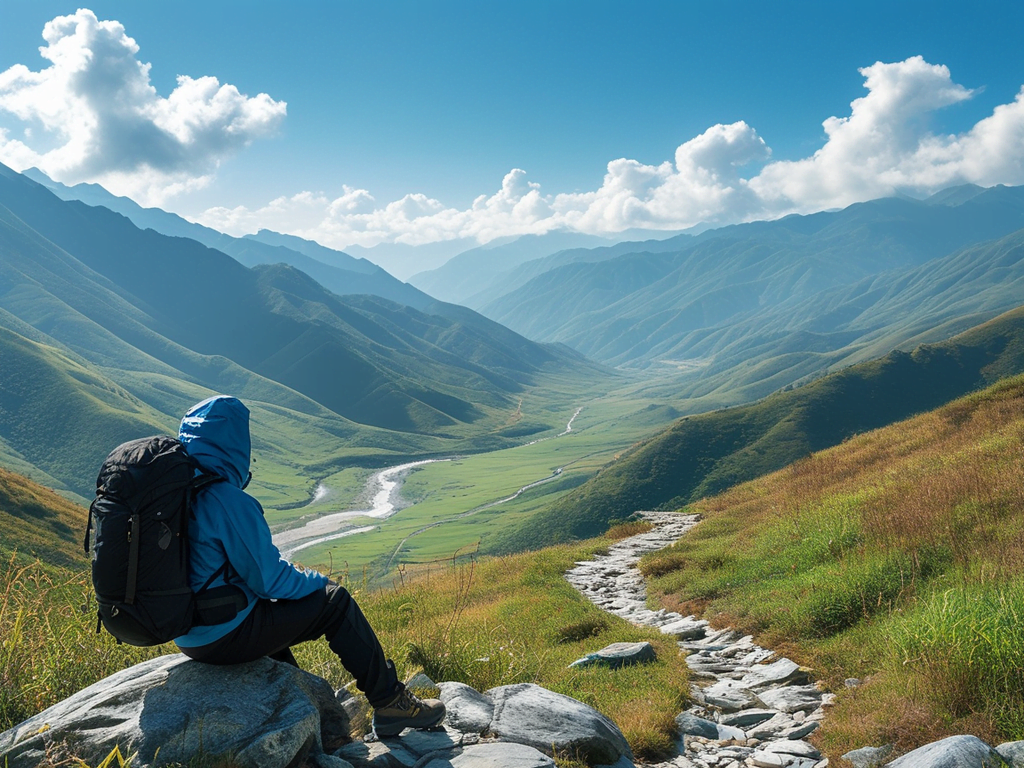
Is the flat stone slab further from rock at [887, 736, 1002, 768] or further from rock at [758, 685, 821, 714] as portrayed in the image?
rock at [758, 685, 821, 714]

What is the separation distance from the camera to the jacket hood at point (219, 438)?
5629mm

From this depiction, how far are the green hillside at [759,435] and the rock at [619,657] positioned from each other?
111 m

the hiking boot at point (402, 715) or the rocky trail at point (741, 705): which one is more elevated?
the hiking boot at point (402, 715)

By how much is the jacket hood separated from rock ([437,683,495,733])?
134 inches

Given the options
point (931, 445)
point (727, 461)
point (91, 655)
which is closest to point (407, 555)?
point (727, 461)

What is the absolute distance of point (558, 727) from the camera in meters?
6.67

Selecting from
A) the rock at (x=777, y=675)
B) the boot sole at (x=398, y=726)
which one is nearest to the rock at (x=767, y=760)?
the rock at (x=777, y=675)

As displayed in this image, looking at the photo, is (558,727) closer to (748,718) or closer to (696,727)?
(696,727)

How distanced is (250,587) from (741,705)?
669 cm

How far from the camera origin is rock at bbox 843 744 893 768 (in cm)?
626

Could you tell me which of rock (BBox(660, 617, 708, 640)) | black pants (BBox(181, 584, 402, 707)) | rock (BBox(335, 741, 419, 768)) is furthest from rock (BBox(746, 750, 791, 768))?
rock (BBox(660, 617, 708, 640))

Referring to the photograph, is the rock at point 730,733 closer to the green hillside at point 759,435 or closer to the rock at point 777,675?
the rock at point 777,675

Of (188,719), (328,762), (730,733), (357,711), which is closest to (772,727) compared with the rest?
(730,733)

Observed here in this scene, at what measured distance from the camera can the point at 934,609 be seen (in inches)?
294
